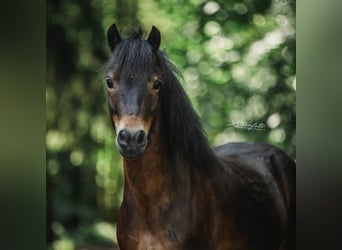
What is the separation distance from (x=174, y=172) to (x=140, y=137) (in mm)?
364

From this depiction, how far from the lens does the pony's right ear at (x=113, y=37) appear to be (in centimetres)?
291

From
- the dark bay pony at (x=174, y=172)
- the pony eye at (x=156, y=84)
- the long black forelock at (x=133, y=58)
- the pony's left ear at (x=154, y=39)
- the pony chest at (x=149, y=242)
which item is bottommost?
the pony chest at (x=149, y=242)

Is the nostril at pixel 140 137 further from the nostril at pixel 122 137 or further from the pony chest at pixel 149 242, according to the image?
the pony chest at pixel 149 242

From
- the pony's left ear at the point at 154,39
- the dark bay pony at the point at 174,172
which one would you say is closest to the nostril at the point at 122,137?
the dark bay pony at the point at 174,172

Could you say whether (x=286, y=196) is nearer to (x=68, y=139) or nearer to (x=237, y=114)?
(x=237, y=114)

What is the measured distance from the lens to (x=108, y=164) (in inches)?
119

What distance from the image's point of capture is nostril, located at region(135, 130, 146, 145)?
2.70 meters

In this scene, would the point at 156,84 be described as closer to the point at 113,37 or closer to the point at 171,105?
the point at 171,105

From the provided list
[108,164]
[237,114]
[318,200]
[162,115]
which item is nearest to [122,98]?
[162,115]

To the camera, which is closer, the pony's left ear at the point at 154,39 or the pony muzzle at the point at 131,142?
the pony muzzle at the point at 131,142

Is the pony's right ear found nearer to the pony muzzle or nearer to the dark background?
the dark background

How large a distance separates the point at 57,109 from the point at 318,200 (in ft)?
5.71

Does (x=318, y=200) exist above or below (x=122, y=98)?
below

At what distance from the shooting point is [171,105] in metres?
2.85
